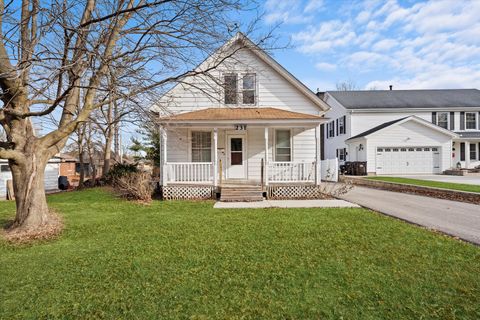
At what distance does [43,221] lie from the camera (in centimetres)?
627

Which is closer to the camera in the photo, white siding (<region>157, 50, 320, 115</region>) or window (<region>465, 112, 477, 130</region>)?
white siding (<region>157, 50, 320, 115</region>)

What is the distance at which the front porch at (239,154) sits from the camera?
11.2 m

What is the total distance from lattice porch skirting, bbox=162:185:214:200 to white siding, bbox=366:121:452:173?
51.2 ft

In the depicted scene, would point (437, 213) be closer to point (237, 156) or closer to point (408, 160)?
point (237, 156)

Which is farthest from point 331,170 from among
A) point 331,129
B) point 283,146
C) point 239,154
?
point 331,129

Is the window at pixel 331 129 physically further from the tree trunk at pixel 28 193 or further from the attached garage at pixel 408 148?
the tree trunk at pixel 28 193

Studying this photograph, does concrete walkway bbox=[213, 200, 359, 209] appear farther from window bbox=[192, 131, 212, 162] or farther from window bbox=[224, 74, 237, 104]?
window bbox=[224, 74, 237, 104]

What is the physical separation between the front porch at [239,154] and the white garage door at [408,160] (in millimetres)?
11913

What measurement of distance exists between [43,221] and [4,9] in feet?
15.1

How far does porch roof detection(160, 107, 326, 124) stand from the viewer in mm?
10938

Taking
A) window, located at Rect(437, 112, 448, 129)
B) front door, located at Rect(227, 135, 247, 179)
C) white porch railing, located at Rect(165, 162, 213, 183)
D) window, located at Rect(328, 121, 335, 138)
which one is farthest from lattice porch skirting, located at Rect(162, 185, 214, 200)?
window, located at Rect(437, 112, 448, 129)

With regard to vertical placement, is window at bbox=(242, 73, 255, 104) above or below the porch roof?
above

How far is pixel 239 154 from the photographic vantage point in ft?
41.7

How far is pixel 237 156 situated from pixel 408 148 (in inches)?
650
